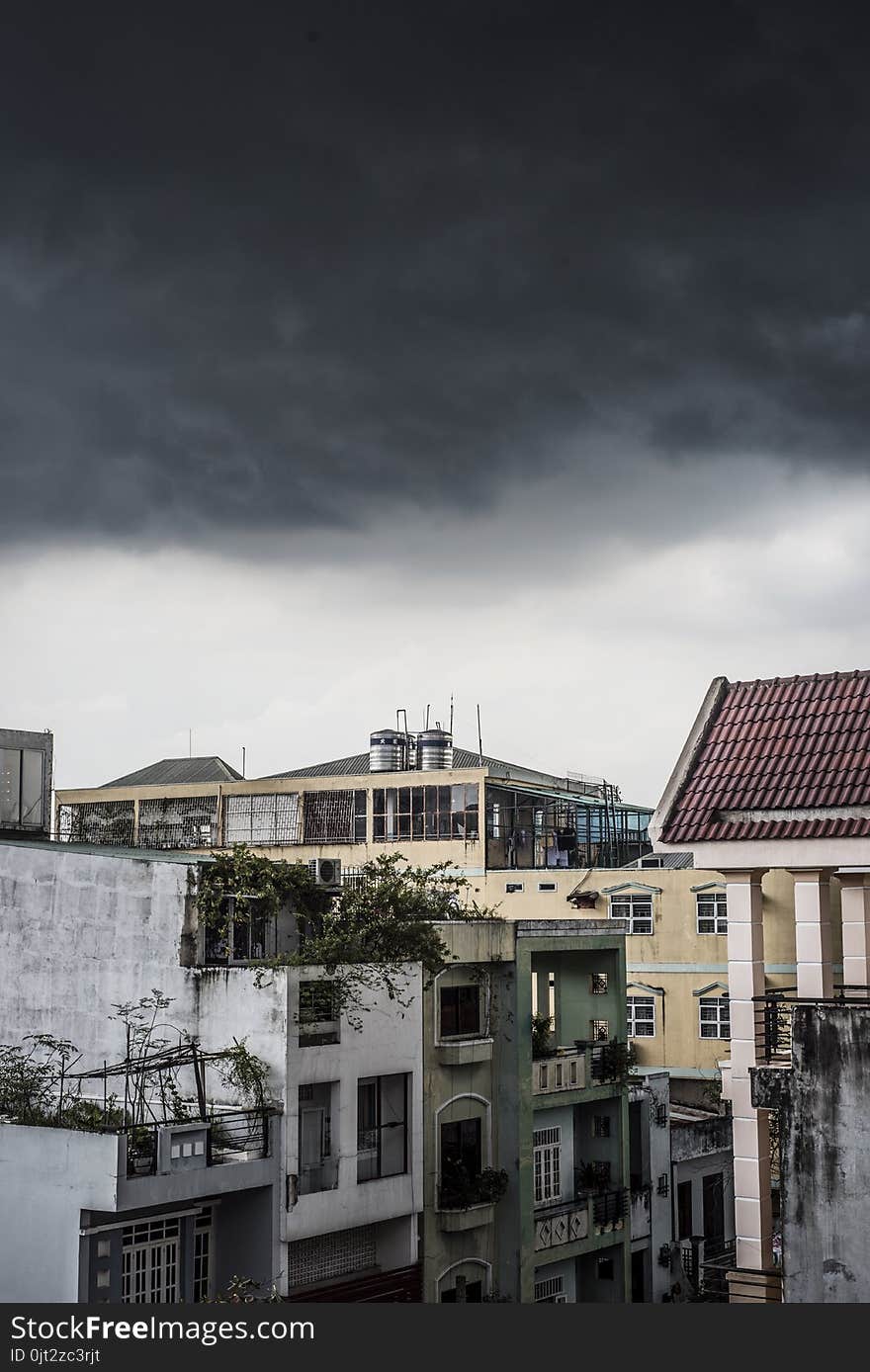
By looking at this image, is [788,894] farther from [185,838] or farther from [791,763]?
[185,838]

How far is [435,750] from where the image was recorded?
198 feet

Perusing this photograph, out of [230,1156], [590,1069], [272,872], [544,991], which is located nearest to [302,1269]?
[230,1156]

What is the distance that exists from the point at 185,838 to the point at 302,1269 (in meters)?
35.8

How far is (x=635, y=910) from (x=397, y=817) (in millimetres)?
11751

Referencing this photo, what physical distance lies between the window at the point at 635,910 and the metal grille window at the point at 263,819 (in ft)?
49.5

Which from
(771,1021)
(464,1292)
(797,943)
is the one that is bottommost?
(464,1292)

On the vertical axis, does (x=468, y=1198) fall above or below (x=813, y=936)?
below

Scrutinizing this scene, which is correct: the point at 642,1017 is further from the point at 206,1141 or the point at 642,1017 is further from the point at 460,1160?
the point at 206,1141

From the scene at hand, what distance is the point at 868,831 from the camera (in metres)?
19.0

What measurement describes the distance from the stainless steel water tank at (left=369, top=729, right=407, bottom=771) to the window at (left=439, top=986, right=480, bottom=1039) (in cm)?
2820

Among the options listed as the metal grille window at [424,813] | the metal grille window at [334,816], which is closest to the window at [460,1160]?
the metal grille window at [424,813]

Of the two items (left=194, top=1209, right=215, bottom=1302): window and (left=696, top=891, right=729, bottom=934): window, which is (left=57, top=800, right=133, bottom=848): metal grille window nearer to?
(left=696, top=891, right=729, bottom=934): window

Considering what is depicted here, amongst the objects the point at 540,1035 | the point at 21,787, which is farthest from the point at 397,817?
the point at 21,787

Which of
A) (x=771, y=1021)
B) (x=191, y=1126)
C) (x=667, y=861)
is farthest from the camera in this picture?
(x=667, y=861)
